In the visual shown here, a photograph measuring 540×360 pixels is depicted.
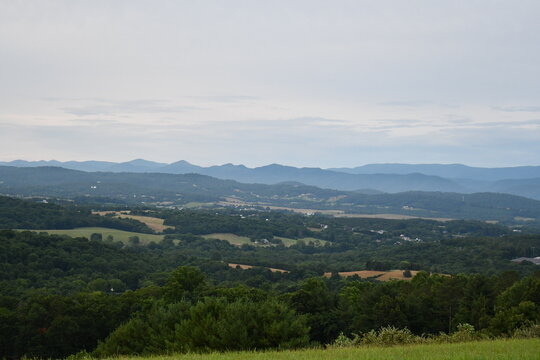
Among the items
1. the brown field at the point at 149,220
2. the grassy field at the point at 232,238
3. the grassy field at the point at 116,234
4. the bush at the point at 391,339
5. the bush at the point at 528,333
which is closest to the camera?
the bush at the point at 528,333

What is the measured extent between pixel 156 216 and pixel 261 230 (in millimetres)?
37106

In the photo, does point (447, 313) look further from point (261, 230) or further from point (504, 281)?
point (261, 230)

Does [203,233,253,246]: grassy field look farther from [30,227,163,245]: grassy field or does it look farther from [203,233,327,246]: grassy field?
[30,227,163,245]: grassy field

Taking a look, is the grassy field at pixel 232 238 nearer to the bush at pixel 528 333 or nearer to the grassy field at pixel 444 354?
the bush at pixel 528 333

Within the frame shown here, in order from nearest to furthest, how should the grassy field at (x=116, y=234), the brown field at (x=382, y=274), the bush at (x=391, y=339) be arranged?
the bush at (x=391, y=339), the brown field at (x=382, y=274), the grassy field at (x=116, y=234)

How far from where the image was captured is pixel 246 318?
848 inches

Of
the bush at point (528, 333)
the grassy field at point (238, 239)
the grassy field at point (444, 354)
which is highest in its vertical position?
the grassy field at point (444, 354)

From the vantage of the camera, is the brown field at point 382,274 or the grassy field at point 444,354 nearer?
the grassy field at point 444,354

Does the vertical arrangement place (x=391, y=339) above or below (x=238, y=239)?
above

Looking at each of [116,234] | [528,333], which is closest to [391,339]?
[528,333]

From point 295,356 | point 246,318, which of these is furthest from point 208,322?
point 295,356

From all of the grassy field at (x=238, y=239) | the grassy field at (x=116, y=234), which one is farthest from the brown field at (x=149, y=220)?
the grassy field at (x=238, y=239)

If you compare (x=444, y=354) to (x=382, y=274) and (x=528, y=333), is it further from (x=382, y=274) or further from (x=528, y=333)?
(x=382, y=274)

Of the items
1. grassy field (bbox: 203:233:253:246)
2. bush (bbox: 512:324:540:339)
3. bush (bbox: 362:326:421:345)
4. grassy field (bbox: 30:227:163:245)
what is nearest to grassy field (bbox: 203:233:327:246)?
grassy field (bbox: 203:233:253:246)
